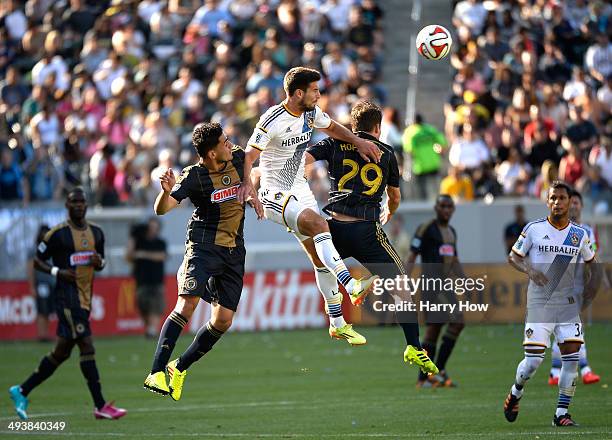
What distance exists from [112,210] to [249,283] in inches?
111

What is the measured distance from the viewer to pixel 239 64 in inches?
1144

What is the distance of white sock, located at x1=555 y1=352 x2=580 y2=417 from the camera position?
→ 46.6ft

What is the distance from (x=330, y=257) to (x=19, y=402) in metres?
4.67

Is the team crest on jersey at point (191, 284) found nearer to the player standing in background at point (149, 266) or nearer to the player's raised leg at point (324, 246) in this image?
the player's raised leg at point (324, 246)

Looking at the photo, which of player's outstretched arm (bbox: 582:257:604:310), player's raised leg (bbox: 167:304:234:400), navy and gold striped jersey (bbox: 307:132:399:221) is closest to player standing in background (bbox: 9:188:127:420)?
player's raised leg (bbox: 167:304:234:400)

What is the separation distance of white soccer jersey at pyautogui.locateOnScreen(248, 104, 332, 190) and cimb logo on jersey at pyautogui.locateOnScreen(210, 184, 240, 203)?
449mm

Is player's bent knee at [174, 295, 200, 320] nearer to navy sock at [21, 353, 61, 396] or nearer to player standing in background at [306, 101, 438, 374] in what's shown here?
player standing in background at [306, 101, 438, 374]

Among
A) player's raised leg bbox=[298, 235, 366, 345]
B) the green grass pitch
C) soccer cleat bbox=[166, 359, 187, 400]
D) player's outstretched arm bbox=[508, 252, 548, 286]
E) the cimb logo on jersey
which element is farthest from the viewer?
the green grass pitch

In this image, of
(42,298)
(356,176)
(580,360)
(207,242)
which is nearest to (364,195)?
(356,176)

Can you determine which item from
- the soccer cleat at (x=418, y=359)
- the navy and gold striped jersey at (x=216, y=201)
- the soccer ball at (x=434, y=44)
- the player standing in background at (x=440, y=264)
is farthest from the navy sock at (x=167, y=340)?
the player standing in background at (x=440, y=264)

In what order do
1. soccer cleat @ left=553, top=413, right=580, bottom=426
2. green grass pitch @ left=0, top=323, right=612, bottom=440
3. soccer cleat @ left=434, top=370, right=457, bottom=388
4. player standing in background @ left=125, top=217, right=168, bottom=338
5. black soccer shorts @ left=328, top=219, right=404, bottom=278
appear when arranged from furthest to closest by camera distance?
player standing in background @ left=125, top=217, right=168, bottom=338 → soccer cleat @ left=434, top=370, right=457, bottom=388 → green grass pitch @ left=0, top=323, right=612, bottom=440 → soccer cleat @ left=553, top=413, right=580, bottom=426 → black soccer shorts @ left=328, top=219, right=404, bottom=278

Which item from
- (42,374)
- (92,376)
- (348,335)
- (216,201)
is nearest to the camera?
(216,201)

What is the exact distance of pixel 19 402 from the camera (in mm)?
16078

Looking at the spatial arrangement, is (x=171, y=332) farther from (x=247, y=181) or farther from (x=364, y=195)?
(x=364, y=195)
